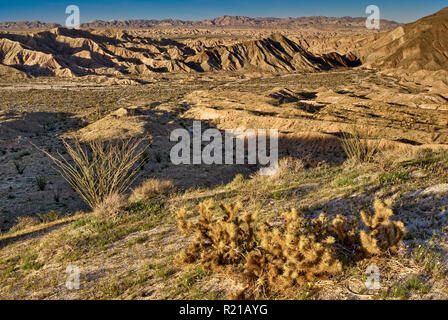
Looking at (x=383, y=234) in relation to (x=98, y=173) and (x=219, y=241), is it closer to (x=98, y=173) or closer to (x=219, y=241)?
(x=219, y=241)

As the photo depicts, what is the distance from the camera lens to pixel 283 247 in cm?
354

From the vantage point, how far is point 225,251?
408 cm

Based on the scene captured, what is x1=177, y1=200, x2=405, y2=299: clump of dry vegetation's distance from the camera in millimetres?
3342
